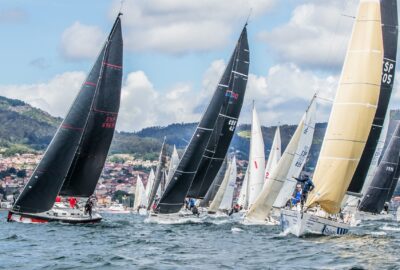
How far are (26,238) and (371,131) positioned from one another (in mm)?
17777

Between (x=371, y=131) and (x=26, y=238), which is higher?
(x=371, y=131)

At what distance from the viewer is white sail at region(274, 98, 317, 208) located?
50.9 metres

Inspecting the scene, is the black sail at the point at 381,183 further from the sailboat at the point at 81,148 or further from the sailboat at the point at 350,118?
the sailboat at the point at 350,118

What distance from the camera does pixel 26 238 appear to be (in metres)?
36.7

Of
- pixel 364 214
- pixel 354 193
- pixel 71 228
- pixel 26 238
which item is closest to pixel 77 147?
pixel 71 228

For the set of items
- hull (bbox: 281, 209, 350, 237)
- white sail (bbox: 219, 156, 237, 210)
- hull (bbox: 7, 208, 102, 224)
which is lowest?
hull (bbox: 7, 208, 102, 224)

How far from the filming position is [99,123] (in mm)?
46500

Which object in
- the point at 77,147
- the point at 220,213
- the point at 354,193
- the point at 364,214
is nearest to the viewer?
the point at 354,193

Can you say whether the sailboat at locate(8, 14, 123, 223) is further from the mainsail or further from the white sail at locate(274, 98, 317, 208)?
the mainsail

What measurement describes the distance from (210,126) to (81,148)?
399 inches

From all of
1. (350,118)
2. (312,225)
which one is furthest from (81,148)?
(350,118)

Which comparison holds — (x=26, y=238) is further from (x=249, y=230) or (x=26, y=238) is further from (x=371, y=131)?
(x=371, y=131)

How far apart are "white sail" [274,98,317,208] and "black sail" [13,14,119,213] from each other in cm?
1328

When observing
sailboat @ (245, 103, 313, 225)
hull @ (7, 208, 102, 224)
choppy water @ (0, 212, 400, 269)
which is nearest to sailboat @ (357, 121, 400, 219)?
sailboat @ (245, 103, 313, 225)
